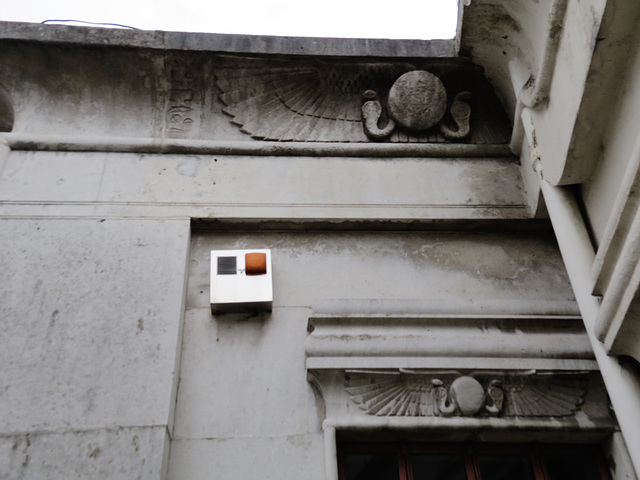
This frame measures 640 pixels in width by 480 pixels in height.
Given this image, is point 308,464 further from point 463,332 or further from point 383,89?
point 383,89

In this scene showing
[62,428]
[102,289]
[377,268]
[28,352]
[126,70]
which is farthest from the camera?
[126,70]

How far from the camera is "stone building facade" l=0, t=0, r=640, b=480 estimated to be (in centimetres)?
303

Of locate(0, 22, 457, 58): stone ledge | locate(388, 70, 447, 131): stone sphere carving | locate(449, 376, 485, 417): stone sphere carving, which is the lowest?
locate(449, 376, 485, 417): stone sphere carving

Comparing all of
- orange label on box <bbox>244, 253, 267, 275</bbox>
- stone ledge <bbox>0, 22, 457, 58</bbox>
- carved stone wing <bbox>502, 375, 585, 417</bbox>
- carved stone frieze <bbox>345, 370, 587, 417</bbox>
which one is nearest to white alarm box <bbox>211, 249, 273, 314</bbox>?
orange label on box <bbox>244, 253, 267, 275</bbox>

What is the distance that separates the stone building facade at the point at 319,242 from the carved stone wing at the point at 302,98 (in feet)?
0.05

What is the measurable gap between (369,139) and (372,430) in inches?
75.0

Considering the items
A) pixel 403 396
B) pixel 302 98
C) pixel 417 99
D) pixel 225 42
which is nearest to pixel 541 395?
pixel 403 396

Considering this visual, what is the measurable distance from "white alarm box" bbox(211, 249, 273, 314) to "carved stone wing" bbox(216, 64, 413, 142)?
3.14 feet

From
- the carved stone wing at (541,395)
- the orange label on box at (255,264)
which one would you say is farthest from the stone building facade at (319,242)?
the orange label on box at (255,264)

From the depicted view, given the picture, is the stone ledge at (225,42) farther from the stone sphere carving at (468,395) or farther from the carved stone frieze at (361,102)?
the stone sphere carving at (468,395)

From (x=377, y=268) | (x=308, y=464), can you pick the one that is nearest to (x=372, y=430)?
(x=308, y=464)

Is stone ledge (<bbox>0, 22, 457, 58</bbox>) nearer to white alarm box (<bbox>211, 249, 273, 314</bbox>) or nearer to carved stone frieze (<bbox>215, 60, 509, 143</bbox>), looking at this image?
carved stone frieze (<bbox>215, 60, 509, 143</bbox>)

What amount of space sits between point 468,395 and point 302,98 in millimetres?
2162

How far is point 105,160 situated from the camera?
13.1 ft
